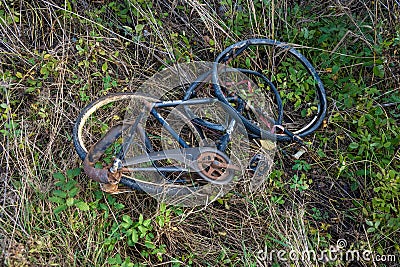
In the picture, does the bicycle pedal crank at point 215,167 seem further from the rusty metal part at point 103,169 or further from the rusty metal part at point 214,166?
the rusty metal part at point 103,169

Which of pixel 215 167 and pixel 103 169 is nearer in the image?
pixel 103 169

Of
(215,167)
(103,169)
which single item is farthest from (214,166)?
(103,169)

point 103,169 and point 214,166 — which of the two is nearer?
point 103,169

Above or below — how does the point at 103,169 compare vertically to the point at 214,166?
above

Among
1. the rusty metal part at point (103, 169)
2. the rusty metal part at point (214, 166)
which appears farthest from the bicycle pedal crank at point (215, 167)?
the rusty metal part at point (103, 169)

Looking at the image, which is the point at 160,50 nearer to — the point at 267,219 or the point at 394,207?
the point at 267,219

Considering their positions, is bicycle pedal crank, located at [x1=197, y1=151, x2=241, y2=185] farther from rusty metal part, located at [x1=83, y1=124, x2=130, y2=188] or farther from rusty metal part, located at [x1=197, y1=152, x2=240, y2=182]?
rusty metal part, located at [x1=83, y1=124, x2=130, y2=188]

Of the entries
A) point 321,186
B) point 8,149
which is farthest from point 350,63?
point 8,149

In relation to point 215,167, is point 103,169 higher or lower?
higher

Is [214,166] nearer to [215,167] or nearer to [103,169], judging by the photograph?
[215,167]

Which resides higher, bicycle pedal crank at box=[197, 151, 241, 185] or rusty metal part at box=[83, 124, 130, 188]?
rusty metal part at box=[83, 124, 130, 188]

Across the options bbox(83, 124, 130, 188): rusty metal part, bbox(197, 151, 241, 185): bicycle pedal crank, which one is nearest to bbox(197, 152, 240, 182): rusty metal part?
bbox(197, 151, 241, 185): bicycle pedal crank

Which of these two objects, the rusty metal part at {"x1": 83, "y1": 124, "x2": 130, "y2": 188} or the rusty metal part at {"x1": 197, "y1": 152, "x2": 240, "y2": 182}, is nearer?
the rusty metal part at {"x1": 83, "y1": 124, "x2": 130, "y2": 188}

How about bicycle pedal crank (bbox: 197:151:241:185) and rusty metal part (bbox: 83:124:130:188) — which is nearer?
rusty metal part (bbox: 83:124:130:188)
